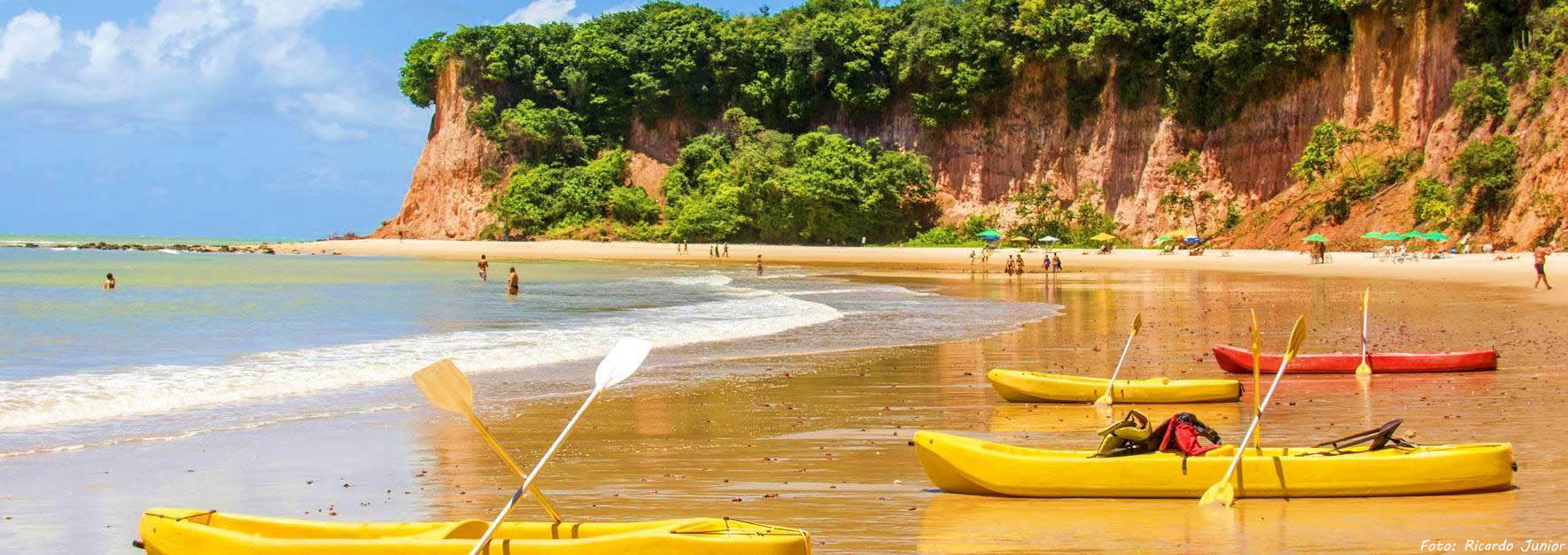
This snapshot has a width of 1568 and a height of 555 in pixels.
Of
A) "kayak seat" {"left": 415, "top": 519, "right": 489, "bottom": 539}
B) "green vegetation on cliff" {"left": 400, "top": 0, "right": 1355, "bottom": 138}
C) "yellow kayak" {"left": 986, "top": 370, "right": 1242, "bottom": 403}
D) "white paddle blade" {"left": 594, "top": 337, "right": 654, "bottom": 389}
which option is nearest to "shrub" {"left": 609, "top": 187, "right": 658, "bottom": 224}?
"green vegetation on cliff" {"left": 400, "top": 0, "right": 1355, "bottom": 138}

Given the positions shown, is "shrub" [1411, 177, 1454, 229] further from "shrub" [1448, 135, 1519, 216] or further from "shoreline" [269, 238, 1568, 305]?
"shoreline" [269, 238, 1568, 305]

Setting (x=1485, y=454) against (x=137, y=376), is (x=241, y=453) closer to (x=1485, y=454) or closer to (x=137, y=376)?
(x=137, y=376)

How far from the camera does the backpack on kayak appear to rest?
332 inches

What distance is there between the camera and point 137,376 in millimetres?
15703

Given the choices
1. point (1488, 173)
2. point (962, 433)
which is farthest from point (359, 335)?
point (1488, 173)

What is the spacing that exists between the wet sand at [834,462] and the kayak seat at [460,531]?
1.54 meters

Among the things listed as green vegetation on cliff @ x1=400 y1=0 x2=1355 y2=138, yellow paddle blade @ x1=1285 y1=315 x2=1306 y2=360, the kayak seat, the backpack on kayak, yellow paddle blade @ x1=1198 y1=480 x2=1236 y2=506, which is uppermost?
green vegetation on cliff @ x1=400 y1=0 x2=1355 y2=138

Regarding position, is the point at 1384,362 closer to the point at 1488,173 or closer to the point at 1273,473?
the point at 1273,473

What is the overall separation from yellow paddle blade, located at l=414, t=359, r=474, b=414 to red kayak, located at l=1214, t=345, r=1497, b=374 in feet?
34.5

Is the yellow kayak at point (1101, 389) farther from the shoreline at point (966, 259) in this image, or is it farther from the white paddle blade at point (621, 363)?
the shoreline at point (966, 259)

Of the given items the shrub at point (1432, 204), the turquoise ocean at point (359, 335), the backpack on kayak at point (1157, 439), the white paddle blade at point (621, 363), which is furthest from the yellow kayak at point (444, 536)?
the shrub at point (1432, 204)

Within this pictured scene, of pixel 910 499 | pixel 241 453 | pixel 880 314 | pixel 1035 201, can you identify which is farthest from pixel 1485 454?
pixel 1035 201

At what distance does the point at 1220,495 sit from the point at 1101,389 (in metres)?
4.69

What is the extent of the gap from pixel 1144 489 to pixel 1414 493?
1783 millimetres
